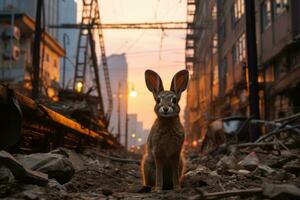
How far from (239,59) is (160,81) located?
89.1 feet

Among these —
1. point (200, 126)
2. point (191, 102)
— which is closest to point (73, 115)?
point (200, 126)

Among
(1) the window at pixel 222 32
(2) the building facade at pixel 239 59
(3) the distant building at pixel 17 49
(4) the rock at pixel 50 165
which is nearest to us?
(4) the rock at pixel 50 165

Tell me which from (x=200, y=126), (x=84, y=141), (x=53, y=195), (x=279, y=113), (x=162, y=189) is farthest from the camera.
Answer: (x=200, y=126)

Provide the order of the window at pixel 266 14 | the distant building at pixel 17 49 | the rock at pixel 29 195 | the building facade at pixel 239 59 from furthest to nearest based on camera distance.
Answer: the distant building at pixel 17 49
the window at pixel 266 14
the building facade at pixel 239 59
the rock at pixel 29 195

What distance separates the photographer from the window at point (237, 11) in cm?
3312

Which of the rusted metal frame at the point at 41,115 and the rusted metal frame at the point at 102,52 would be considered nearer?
the rusted metal frame at the point at 41,115

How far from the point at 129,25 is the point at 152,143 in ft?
100

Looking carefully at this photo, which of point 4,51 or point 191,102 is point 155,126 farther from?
point 191,102

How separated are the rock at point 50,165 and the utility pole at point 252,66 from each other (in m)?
11.4

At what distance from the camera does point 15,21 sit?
1538 inches

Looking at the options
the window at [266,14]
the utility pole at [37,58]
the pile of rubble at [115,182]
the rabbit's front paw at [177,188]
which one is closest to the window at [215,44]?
the window at [266,14]

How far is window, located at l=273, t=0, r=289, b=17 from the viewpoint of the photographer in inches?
891

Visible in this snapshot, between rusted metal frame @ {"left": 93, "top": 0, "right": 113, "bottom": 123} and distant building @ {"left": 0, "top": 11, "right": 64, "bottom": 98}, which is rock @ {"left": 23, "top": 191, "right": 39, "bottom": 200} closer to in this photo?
distant building @ {"left": 0, "top": 11, "right": 64, "bottom": 98}

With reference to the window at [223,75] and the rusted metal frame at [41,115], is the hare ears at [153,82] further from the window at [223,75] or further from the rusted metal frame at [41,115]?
the window at [223,75]
